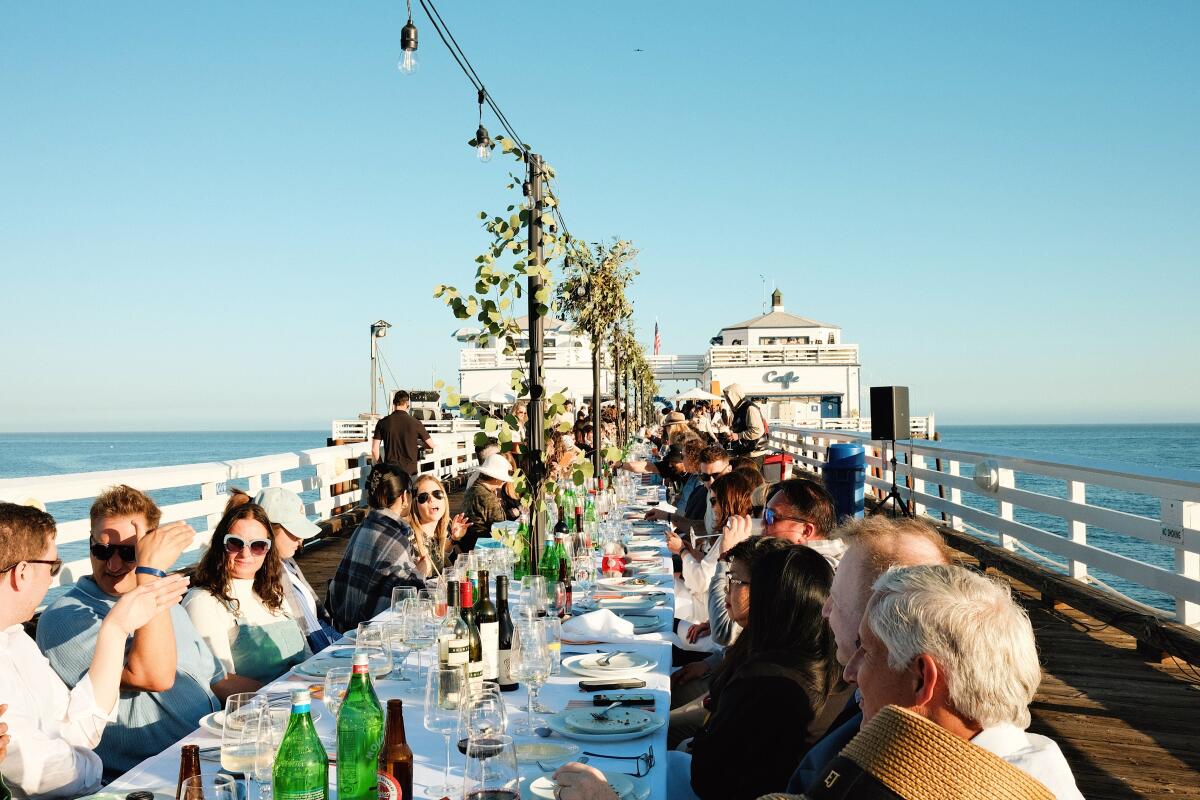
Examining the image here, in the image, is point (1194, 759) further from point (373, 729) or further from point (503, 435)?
point (373, 729)

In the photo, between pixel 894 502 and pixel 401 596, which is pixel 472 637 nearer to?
pixel 401 596

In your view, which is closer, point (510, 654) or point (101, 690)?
point (101, 690)

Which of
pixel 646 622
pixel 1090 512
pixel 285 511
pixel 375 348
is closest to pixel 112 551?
pixel 285 511

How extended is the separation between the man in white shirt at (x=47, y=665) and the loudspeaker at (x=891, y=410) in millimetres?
9771

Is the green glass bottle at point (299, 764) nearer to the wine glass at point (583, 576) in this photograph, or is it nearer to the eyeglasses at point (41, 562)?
the eyeglasses at point (41, 562)

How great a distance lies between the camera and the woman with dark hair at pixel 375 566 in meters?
4.51

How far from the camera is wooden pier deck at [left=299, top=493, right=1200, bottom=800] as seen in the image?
397 centimetres

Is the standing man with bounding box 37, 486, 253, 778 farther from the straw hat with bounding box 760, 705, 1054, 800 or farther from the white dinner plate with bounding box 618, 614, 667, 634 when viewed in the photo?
the straw hat with bounding box 760, 705, 1054, 800

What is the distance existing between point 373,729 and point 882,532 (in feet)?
4.48

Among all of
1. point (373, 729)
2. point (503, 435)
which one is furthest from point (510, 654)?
point (503, 435)

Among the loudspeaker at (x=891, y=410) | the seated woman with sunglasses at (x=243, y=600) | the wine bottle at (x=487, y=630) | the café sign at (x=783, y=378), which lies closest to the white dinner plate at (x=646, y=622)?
the wine bottle at (x=487, y=630)

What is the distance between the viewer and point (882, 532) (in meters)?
2.55

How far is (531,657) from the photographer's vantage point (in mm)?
2807

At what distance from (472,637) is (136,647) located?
942 mm
